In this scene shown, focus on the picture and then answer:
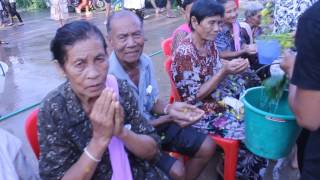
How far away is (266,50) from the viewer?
2123 mm

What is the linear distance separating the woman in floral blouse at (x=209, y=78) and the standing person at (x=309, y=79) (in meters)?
1.10

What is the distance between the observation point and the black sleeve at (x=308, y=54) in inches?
45.6

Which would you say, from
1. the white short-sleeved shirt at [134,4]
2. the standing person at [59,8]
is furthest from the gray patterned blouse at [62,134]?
the standing person at [59,8]

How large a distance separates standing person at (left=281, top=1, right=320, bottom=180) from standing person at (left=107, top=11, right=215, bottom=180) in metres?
0.92

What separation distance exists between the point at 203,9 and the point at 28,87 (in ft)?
11.3

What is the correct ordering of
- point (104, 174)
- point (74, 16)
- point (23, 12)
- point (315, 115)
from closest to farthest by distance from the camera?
point (315, 115) → point (104, 174) → point (74, 16) → point (23, 12)

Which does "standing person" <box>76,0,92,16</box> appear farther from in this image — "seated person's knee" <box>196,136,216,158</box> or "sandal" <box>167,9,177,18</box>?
"seated person's knee" <box>196,136,216,158</box>

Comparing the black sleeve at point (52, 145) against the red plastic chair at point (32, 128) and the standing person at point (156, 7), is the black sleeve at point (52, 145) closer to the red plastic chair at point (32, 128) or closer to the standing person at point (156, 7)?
the red plastic chair at point (32, 128)

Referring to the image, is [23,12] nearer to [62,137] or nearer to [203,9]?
[203,9]

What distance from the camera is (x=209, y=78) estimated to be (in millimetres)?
2578

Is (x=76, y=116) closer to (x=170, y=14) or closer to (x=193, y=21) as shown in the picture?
(x=193, y=21)

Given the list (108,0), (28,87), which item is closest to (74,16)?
(108,0)

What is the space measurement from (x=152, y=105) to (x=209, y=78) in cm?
49

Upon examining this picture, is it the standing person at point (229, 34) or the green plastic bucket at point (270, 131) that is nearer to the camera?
the green plastic bucket at point (270, 131)
